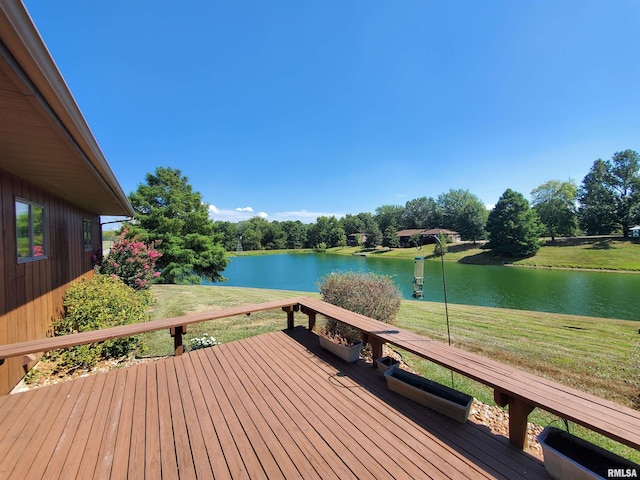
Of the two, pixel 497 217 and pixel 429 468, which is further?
pixel 497 217

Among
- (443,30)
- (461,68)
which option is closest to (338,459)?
(443,30)

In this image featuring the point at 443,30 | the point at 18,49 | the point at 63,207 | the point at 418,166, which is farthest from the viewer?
the point at 418,166

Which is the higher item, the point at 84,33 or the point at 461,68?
the point at 461,68

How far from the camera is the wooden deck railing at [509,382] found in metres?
1.35

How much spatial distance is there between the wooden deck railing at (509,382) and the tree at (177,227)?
1063cm

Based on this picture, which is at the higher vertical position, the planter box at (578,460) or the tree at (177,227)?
the tree at (177,227)

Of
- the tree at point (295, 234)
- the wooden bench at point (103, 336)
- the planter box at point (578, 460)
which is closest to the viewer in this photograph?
the planter box at point (578, 460)

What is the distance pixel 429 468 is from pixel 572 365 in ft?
12.6

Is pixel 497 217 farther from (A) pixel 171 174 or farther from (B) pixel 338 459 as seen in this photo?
(B) pixel 338 459

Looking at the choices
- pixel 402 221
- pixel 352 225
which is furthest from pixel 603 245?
pixel 352 225

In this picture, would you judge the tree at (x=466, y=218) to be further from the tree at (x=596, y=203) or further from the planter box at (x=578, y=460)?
the planter box at (x=578, y=460)

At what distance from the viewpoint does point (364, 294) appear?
14.3ft

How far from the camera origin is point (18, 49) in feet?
3.51

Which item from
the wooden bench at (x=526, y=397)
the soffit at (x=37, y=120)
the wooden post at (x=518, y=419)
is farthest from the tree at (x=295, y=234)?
the wooden post at (x=518, y=419)
